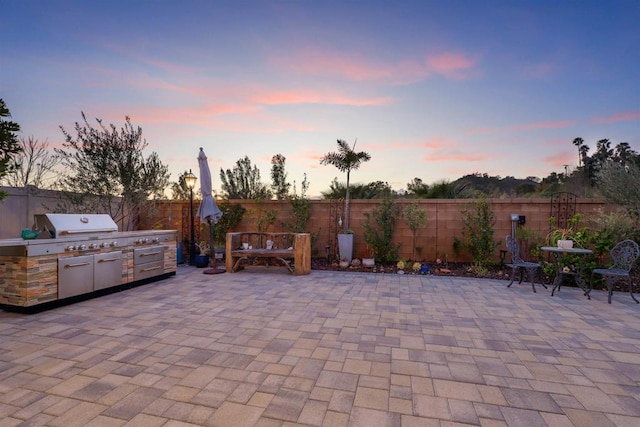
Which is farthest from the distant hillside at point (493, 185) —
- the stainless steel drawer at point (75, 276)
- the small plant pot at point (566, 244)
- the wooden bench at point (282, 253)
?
the stainless steel drawer at point (75, 276)

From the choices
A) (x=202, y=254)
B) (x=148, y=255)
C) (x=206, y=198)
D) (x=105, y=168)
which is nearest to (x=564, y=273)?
(x=206, y=198)

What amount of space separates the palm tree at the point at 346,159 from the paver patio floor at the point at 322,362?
3641 millimetres

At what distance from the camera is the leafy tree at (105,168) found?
288 inches

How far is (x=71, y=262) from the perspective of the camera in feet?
13.7

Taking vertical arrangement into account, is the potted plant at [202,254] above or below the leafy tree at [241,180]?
below

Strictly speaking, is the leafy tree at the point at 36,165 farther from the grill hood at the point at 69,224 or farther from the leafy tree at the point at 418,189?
the leafy tree at the point at 418,189

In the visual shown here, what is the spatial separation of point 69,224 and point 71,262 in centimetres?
57

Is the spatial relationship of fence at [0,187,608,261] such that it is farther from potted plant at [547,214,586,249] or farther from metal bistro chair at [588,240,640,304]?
metal bistro chair at [588,240,640,304]

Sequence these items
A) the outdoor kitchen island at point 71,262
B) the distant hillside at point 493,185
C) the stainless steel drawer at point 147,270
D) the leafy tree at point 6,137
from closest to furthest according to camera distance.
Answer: the leafy tree at point 6,137 → the outdoor kitchen island at point 71,262 → the stainless steel drawer at point 147,270 → the distant hillside at point 493,185

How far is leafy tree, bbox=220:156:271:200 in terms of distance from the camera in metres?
11.8

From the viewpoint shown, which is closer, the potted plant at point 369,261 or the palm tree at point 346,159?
the potted plant at point 369,261

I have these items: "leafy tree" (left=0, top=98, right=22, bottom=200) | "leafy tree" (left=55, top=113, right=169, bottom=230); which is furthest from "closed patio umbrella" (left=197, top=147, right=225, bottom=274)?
"leafy tree" (left=0, top=98, right=22, bottom=200)

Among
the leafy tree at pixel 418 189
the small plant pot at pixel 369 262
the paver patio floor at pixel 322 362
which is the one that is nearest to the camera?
the paver patio floor at pixel 322 362

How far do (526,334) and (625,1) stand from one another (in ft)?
20.9
